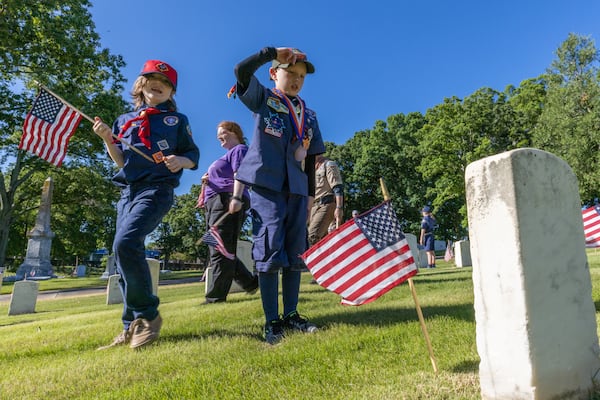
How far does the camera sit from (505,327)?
1.68 metres

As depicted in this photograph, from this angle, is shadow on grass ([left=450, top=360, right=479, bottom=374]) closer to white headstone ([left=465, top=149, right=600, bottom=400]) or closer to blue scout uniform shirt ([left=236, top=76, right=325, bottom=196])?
white headstone ([left=465, top=149, right=600, bottom=400])

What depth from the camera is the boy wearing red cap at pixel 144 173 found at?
339 cm

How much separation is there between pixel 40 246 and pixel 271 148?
26478 millimetres

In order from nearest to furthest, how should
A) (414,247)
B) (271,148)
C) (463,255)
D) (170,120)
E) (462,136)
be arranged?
(271,148) < (170,120) < (414,247) < (463,255) < (462,136)

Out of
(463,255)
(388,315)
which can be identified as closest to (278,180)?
(388,315)

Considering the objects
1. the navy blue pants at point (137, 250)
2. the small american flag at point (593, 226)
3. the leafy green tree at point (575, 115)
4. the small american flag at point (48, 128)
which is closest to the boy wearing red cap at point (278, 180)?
the navy blue pants at point (137, 250)

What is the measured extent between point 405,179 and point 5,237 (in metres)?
33.0

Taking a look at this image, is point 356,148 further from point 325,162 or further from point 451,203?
point 325,162

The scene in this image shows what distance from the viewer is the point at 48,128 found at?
15.5ft

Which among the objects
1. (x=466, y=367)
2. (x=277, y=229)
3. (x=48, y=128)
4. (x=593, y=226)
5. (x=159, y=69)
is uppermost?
(x=159, y=69)

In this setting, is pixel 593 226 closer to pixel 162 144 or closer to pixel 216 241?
pixel 216 241

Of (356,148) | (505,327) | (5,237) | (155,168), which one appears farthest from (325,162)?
(356,148)

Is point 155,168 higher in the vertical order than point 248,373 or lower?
higher

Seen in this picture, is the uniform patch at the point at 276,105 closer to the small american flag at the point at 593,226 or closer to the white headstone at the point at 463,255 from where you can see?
the small american flag at the point at 593,226
